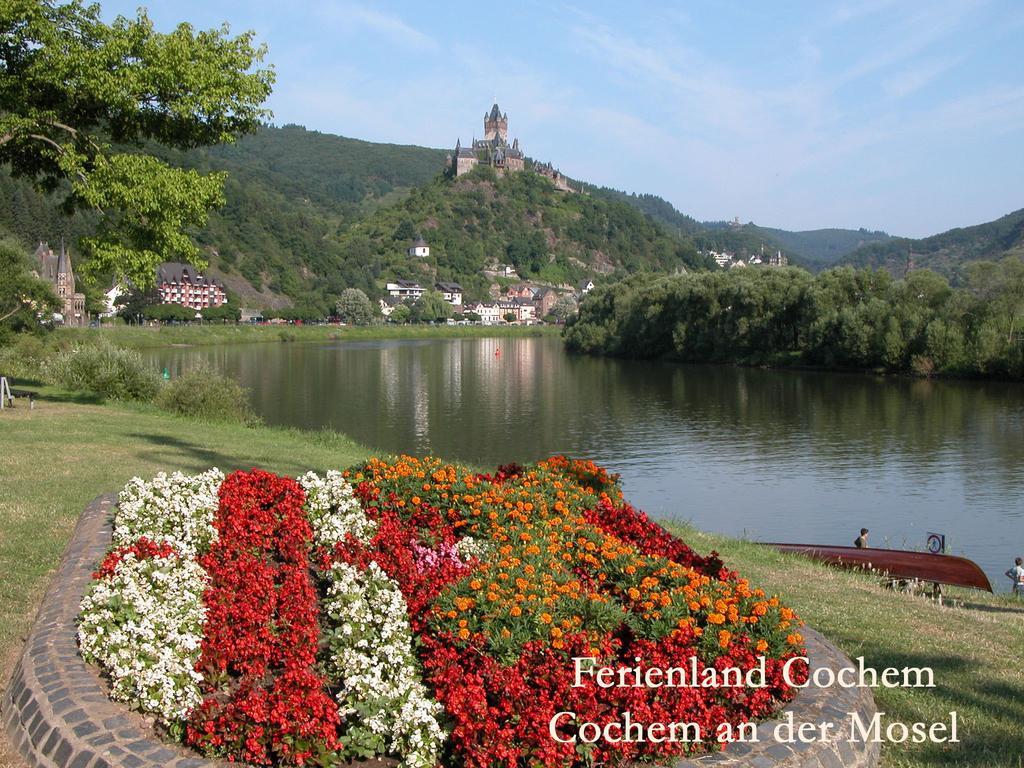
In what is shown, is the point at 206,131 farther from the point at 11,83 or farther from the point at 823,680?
the point at 823,680

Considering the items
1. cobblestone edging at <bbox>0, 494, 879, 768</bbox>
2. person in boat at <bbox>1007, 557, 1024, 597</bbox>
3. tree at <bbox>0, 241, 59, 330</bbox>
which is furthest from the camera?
tree at <bbox>0, 241, 59, 330</bbox>

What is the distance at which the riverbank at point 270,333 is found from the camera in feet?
300

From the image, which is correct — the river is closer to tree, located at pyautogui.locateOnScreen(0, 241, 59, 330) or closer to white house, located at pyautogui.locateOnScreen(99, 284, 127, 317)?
tree, located at pyautogui.locateOnScreen(0, 241, 59, 330)

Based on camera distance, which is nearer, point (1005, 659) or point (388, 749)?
point (388, 749)

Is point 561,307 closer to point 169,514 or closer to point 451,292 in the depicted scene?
point 451,292

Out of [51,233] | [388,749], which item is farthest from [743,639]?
[51,233]

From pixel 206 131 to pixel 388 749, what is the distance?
55.1 feet

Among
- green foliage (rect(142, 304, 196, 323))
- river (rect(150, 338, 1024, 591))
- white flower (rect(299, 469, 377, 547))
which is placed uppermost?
green foliage (rect(142, 304, 196, 323))

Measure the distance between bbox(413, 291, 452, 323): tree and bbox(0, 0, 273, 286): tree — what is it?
146 m

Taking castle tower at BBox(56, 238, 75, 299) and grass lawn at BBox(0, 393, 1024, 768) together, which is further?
castle tower at BBox(56, 238, 75, 299)

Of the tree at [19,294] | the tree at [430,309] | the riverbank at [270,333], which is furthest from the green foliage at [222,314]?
the tree at [19,294]

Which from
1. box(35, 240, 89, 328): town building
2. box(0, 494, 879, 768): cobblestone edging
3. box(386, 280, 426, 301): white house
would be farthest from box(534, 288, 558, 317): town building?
box(0, 494, 879, 768): cobblestone edging

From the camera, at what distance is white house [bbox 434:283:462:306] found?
7377 inches

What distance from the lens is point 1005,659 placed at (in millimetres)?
8133
